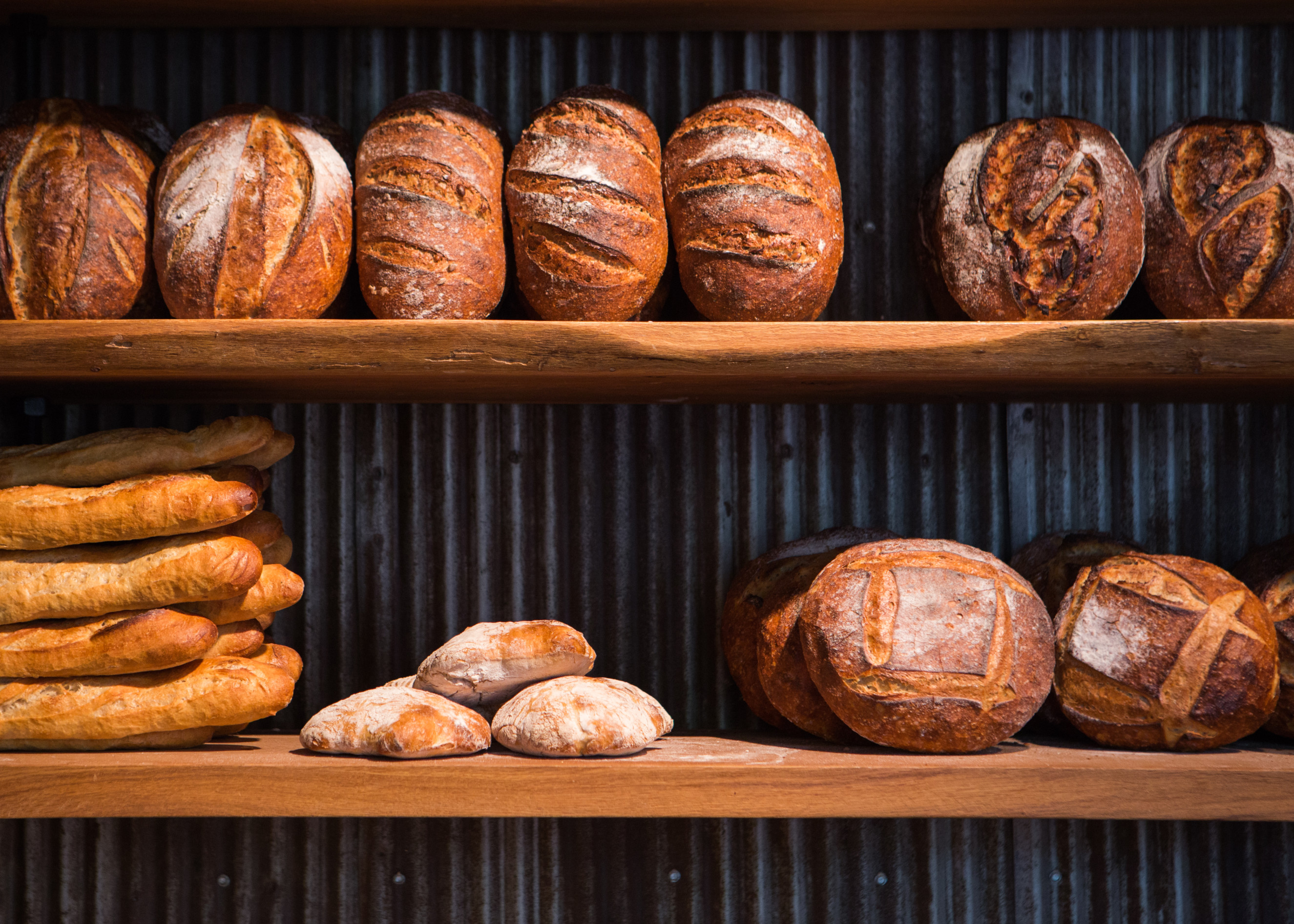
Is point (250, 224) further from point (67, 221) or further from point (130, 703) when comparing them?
point (130, 703)

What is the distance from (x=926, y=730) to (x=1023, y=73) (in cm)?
128

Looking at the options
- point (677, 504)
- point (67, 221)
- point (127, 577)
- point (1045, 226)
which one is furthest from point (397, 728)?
point (1045, 226)

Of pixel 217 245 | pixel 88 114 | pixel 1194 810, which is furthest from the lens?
pixel 88 114

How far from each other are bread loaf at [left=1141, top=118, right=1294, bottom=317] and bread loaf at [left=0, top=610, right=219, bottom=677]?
5.25 ft

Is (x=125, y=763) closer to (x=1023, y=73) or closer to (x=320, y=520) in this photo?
(x=320, y=520)

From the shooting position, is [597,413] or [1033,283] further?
[597,413]

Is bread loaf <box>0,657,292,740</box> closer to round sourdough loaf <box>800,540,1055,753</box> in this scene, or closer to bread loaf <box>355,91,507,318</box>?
bread loaf <box>355,91,507,318</box>

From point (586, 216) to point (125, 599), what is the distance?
0.88 meters

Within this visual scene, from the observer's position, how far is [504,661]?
1438 mm

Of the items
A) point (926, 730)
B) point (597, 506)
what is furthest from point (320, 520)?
point (926, 730)

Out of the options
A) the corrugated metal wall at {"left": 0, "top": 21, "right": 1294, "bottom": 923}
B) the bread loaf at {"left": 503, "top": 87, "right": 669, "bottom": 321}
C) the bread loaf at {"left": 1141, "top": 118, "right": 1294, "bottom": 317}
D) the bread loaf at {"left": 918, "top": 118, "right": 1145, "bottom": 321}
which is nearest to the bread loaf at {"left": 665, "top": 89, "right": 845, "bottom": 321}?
the bread loaf at {"left": 503, "top": 87, "right": 669, "bottom": 321}

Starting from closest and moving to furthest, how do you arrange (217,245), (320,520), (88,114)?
(217,245), (88,114), (320,520)

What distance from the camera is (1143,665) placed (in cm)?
139

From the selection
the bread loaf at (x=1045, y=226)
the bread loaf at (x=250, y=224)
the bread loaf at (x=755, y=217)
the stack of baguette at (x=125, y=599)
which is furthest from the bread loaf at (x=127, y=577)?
the bread loaf at (x=1045, y=226)
